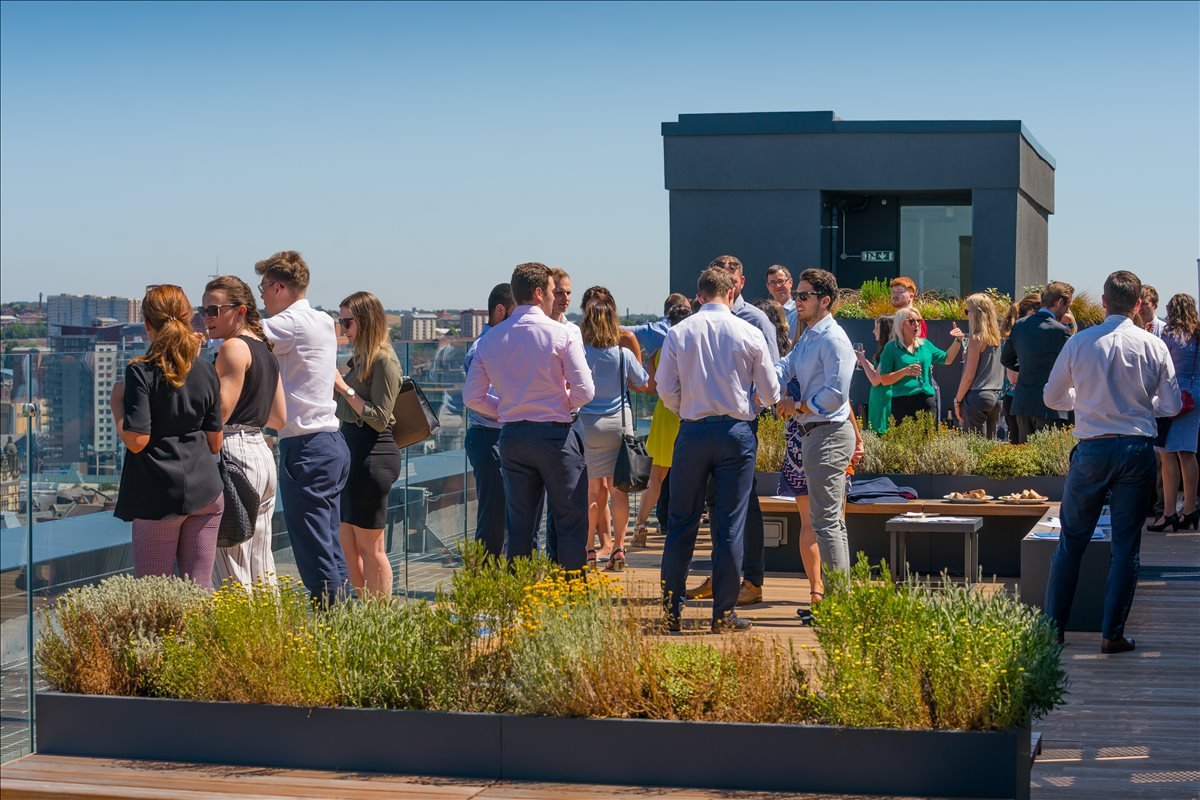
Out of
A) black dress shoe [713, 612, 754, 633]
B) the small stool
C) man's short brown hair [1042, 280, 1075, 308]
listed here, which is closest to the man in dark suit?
man's short brown hair [1042, 280, 1075, 308]

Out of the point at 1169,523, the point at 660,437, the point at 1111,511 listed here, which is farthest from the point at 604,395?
the point at 1169,523

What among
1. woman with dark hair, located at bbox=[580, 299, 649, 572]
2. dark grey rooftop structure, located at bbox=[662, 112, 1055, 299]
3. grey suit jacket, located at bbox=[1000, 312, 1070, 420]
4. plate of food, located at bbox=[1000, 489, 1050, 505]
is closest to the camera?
woman with dark hair, located at bbox=[580, 299, 649, 572]

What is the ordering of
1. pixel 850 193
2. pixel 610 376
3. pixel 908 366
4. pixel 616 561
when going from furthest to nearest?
pixel 850 193 → pixel 908 366 → pixel 616 561 → pixel 610 376

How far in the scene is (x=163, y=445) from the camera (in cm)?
629

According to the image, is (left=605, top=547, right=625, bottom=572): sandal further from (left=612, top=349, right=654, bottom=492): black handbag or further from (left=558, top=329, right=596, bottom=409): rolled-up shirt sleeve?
(left=558, top=329, right=596, bottom=409): rolled-up shirt sleeve

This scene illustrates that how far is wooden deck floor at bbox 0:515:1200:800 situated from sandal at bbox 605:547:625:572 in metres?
1.20

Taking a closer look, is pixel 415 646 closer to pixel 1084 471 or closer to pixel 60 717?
pixel 60 717

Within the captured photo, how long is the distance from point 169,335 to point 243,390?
0.53 metres

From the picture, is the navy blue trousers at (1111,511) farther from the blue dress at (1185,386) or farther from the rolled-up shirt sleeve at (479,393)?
the blue dress at (1185,386)

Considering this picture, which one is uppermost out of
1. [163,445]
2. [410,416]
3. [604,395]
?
[604,395]

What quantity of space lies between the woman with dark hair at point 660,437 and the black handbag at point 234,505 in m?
3.31

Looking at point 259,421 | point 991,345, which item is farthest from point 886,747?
point 991,345

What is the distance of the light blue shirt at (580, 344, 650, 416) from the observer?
949 centimetres

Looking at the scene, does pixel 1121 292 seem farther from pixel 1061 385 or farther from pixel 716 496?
pixel 716 496
